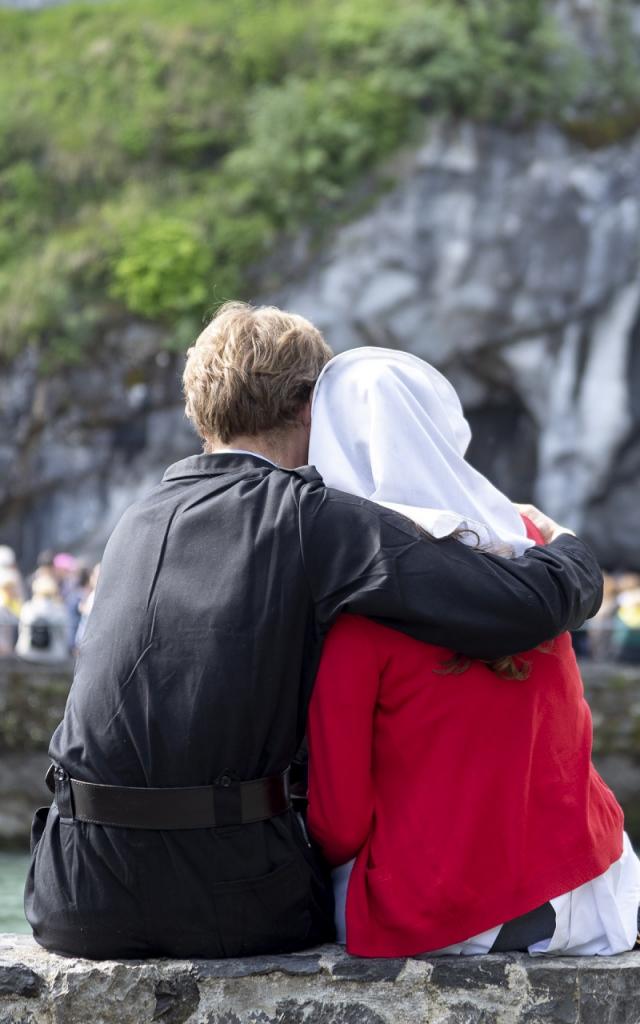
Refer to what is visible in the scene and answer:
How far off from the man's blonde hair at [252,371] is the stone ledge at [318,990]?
3.06 ft

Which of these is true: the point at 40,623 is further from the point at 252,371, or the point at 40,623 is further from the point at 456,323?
the point at 456,323

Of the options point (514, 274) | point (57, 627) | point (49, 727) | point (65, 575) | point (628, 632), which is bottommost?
point (65, 575)

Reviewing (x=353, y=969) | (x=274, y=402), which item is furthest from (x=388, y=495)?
(x=353, y=969)

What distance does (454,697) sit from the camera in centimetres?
220

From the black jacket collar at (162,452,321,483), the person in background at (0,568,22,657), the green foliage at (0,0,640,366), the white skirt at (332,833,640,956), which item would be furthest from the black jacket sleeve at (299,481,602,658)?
the green foliage at (0,0,640,366)

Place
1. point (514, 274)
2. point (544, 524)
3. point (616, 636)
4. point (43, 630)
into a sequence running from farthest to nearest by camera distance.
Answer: point (514, 274) → point (616, 636) → point (43, 630) → point (544, 524)

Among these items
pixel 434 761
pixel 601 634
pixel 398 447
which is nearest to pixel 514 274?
pixel 601 634

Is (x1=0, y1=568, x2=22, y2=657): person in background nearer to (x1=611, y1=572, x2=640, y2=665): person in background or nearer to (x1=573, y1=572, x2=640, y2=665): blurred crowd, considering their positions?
(x1=573, y1=572, x2=640, y2=665): blurred crowd

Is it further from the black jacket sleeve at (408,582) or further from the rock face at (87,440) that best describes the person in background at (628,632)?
the rock face at (87,440)

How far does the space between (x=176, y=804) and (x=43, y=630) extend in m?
9.11

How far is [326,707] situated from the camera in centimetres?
218

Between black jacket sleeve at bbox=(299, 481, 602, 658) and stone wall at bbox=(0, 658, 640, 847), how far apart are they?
7880 mm

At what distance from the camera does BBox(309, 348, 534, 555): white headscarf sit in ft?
7.25

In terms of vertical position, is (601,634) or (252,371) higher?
(252,371)
